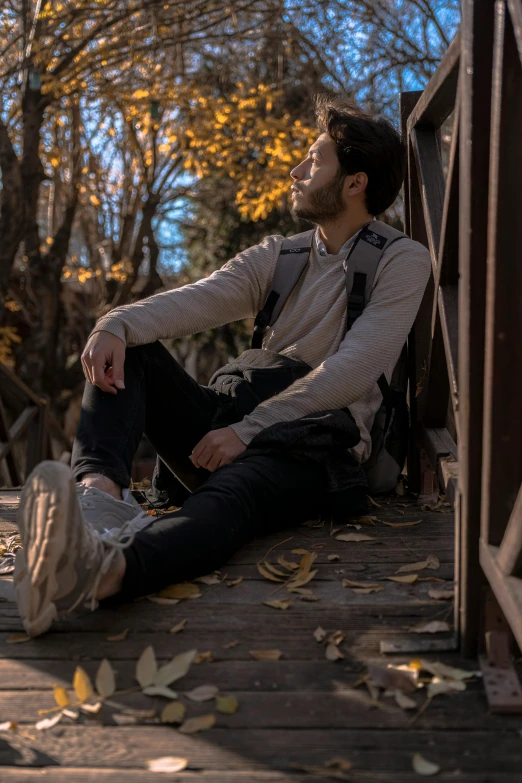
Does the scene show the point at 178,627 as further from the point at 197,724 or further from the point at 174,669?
the point at 197,724

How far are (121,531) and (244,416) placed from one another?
87cm

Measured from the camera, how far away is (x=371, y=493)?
9.97 feet

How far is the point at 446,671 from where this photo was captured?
1.51 meters

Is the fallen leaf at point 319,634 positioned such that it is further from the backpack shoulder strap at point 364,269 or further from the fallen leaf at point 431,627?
the backpack shoulder strap at point 364,269

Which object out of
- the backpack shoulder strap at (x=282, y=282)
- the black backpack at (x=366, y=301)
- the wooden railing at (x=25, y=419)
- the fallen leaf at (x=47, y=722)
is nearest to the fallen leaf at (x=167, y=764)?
the fallen leaf at (x=47, y=722)

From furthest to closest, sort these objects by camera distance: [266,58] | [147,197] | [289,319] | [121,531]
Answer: [147,197]
[266,58]
[289,319]
[121,531]

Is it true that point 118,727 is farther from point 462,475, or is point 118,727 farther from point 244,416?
point 244,416

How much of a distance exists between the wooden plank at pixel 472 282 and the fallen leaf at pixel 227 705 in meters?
0.47

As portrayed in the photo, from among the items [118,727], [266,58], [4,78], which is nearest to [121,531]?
[118,727]

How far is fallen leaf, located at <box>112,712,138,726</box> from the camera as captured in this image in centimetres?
137

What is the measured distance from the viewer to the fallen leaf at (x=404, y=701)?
1.40 metres

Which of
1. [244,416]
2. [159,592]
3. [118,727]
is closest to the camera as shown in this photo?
[118,727]

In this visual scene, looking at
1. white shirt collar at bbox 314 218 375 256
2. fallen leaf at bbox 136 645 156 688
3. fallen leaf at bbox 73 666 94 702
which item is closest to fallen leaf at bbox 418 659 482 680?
fallen leaf at bbox 136 645 156 688

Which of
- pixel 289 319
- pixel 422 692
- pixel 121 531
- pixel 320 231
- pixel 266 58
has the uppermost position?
pixel 266 58
